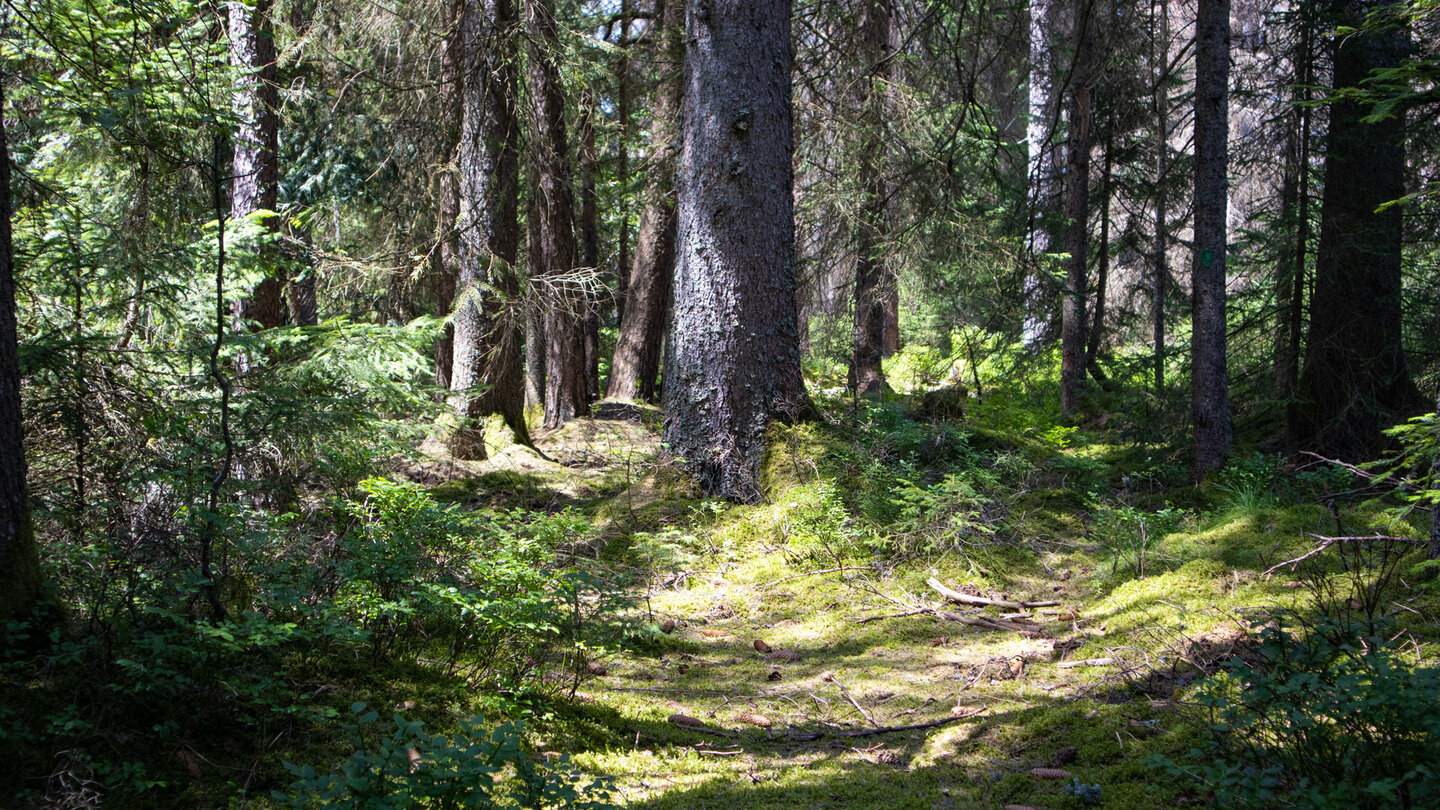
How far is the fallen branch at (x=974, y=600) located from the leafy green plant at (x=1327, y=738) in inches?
90.6

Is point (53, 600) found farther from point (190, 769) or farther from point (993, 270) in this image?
point (993, 270)

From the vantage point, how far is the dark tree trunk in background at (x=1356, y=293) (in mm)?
8000

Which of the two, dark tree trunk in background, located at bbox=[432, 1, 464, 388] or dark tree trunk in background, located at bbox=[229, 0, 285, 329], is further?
dark tree trunk in background, located at bbox=[432, 1, 464, 388]

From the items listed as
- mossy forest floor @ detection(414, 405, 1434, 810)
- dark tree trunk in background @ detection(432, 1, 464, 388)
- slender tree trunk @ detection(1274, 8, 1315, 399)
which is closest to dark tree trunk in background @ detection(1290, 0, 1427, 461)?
slender tree trunk @ detection(1274, 8, 1315, 399)

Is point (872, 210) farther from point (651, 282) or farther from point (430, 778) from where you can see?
point (430, 778)

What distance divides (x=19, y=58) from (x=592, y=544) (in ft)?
17.3

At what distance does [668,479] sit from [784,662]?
2.43 metres

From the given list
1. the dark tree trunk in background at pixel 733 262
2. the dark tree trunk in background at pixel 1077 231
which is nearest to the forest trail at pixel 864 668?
the dark tree trunk in background at pixel 733 262

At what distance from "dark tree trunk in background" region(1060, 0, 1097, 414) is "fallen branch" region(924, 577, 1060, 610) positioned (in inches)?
369

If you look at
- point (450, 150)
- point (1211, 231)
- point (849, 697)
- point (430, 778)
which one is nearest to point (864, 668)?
point (849, 697)

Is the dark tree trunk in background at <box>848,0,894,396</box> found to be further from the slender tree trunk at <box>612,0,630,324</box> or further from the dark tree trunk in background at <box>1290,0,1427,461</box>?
the dark tree trunk in background at <box>1290,0,1427,461</box>

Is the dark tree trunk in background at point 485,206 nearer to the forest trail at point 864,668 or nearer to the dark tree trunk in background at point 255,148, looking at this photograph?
the dark tree trunk in background at point 255,148

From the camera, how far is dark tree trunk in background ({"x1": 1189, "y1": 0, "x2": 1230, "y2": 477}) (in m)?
7.58

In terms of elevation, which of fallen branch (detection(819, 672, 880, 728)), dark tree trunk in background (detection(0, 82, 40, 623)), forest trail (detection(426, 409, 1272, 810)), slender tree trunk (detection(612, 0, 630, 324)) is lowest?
fallen branch (detection(819, 672, 880, 728))
